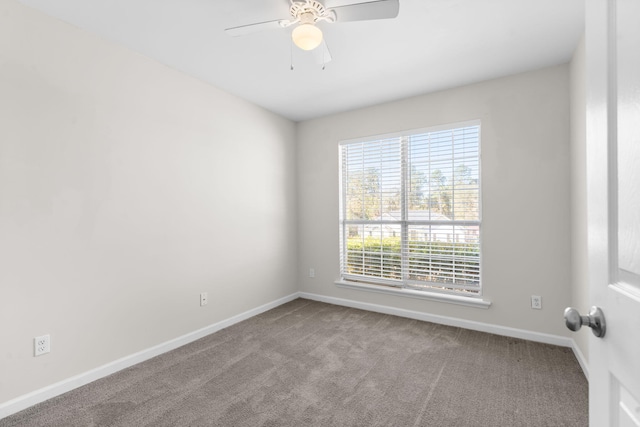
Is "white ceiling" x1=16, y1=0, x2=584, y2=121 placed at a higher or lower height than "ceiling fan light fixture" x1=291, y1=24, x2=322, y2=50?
higher

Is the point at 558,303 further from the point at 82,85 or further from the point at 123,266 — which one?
the point at 82,85

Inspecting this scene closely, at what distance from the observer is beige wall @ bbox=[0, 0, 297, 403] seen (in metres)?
1.86

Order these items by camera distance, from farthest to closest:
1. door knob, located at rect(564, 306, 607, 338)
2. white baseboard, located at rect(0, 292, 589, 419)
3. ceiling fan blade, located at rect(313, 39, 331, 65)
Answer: ceiling fan blade, located at rect(313, 39, 331, 65)
white baseboard, located at rect(0, 292, 589, 419)
door knob, located at rect(564, 306, 607, 338)

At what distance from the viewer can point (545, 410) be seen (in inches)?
71.5

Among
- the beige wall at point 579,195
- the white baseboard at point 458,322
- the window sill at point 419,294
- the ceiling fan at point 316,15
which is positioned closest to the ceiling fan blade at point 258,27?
the ceiling fan at point 316,15

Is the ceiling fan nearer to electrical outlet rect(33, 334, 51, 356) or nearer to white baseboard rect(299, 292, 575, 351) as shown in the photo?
electrical outlet rect(33, 334, 51, 356)

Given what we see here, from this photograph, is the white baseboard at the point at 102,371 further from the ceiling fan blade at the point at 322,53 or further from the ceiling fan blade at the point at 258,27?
the ceiling fan blade at the point at 322,53

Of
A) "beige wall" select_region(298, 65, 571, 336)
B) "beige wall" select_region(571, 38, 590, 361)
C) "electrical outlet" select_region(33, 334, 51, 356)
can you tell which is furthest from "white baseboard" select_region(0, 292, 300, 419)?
"beige wall" select_region(571, 38, 590, 361)

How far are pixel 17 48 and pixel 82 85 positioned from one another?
13.9 inches

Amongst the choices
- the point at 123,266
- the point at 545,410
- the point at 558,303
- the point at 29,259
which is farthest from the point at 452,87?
the point at 29,259

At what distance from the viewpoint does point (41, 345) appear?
6.37 ft

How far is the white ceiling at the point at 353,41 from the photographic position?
75.6 inches

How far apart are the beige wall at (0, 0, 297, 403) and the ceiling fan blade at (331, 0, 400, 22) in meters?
1.77

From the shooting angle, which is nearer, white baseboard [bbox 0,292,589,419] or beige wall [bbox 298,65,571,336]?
white baseboard [bbox 0,292,589,419]
